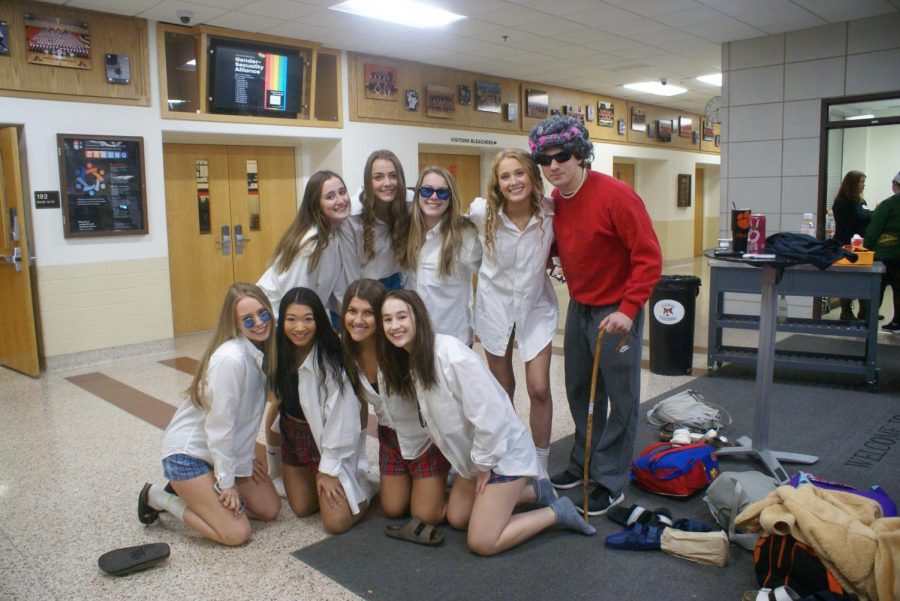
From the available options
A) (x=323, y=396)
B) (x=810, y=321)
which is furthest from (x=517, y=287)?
(x=810, y=321)

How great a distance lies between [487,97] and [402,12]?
292cm

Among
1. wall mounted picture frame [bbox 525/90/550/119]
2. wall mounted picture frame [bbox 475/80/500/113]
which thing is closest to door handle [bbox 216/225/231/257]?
wall mounted picture frame [bbox 475/80/500/113]

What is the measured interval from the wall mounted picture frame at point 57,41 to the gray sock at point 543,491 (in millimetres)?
4976

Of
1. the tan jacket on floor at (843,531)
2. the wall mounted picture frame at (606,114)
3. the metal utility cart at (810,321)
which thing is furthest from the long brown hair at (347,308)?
the wall mounted picture frame at (606,114)

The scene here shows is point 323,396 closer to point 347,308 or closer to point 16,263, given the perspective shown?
point 347,308

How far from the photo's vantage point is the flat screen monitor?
625 cm

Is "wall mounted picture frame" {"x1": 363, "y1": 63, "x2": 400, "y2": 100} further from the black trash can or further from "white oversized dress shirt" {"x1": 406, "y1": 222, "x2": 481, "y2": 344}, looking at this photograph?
"white oversized dress shirt" {"x1": 406, "y1": 222, "x2": 481, "y2": 344}

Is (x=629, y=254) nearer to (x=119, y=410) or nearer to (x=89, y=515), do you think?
(x=89, y=515)

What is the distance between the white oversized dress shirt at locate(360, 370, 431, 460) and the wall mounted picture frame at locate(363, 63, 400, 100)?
539 centimetres

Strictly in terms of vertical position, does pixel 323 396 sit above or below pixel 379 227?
below

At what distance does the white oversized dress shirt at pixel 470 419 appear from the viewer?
2.49 meters

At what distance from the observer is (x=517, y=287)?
2.93 meters

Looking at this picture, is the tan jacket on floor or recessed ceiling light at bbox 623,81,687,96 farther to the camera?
recessed ceiling light at bbox 623,81,687,96

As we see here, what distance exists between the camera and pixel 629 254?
278 cm
